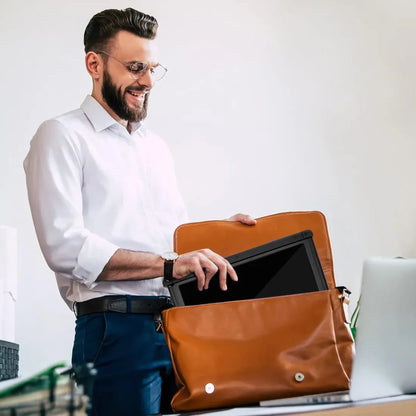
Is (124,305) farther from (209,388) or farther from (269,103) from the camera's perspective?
(269,103)

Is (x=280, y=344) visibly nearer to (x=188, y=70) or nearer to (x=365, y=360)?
(x=365, y=360)

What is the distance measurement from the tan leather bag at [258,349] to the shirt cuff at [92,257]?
0.87 ft

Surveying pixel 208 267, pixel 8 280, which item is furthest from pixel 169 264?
pixel 8 280

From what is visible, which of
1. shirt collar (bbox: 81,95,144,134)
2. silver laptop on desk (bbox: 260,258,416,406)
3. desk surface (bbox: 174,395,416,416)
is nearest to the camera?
desk surface (bbox: 174,395,416,416)

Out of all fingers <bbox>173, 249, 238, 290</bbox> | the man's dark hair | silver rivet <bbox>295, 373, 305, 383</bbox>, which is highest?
the man's dark hair

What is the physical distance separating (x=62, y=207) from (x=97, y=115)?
305 millimetres

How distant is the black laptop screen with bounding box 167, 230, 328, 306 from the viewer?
134 cm

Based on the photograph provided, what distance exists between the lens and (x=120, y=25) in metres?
1.76

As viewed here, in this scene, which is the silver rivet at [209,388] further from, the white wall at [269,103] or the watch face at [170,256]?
the white wall at [269,103]

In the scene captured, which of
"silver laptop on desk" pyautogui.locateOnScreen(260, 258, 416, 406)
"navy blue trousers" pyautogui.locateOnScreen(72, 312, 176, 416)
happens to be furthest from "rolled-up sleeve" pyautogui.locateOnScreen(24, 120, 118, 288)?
"silver laptop on desk" pyautogui.locateOnScreen(260, 258, 416, 406)

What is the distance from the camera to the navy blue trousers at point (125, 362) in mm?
1411

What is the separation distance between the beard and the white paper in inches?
37.1

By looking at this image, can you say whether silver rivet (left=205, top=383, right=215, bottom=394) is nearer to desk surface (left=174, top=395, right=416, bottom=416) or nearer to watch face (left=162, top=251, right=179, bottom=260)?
desk surface (left=174, top=395, right=416, bottom=416)

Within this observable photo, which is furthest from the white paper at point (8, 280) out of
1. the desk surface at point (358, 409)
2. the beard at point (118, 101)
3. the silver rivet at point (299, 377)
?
the desk surface at point (358, 409)
